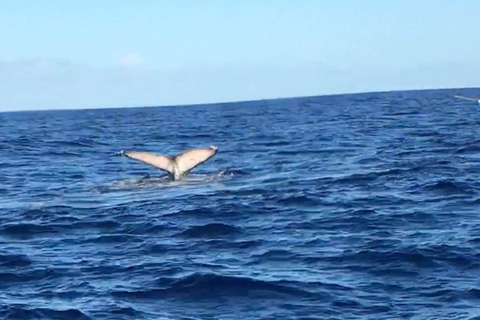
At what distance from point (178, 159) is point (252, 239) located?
6960 mm

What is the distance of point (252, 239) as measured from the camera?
15320 millimetres

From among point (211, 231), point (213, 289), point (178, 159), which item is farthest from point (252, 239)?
point (178, 159)

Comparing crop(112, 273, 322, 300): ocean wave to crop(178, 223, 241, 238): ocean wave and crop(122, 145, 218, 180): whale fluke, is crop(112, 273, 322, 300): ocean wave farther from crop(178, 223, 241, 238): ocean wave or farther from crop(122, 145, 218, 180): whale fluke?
crop(122, 145, 218, 180): whale fluke

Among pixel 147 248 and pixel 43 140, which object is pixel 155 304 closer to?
pixel 147 248

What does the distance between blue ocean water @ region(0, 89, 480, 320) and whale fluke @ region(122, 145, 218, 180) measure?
1.54 ft

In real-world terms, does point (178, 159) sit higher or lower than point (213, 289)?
higher

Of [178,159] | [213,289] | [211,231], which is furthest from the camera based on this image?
[178,159]

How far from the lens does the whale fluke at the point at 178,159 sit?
2098 centimetres

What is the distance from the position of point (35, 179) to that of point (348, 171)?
8682mm

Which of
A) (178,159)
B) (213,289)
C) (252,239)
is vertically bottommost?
(213,289)

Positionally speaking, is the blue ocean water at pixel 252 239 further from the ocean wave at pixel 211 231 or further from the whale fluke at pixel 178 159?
the whale fluke at pixel 178 159

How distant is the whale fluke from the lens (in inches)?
826

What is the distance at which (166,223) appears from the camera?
1705 centimetres

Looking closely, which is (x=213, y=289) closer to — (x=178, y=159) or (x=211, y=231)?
(x=211, y=231)
